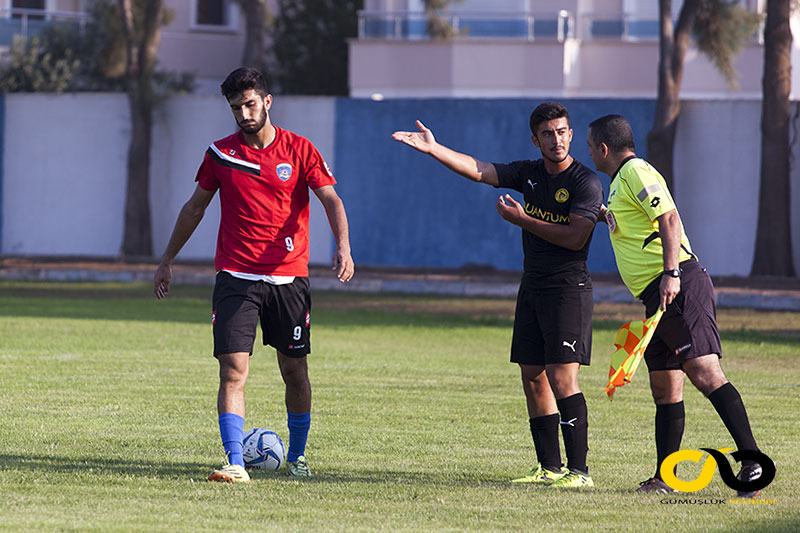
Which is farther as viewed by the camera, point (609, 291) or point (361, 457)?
point (609, 291)

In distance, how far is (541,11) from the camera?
32625mm

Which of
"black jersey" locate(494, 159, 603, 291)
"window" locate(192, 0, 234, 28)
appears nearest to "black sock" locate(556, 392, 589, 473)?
"black jersey" locate(494, 159, 603, 291)

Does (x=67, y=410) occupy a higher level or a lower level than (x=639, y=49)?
lower

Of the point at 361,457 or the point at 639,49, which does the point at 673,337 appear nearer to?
the point at 361,457

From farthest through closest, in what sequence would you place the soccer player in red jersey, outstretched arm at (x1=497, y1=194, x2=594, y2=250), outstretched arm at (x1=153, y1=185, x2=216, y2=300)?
outstretched arm at (x1=153, y1=185, x2=216, y2=300)
the soccer player in red jersey
outstretched arm at (x1=497, y1=194, x2=594, y2=250)

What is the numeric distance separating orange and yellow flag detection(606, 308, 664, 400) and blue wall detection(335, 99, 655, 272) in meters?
18.0

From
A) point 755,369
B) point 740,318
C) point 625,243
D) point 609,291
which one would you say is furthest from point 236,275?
point 609,291

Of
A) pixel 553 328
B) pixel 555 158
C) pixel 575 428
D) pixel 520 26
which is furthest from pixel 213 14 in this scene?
pixel 575 428

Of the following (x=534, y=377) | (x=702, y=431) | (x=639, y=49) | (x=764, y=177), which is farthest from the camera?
(x=639, y=49)

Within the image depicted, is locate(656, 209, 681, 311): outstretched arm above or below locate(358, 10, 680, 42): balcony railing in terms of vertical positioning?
below

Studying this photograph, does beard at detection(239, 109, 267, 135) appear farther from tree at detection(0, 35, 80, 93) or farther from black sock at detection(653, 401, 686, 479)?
tree at detection(0, 35, 80, 93)

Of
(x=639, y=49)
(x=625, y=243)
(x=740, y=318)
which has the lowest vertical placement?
(x=740, y=318)

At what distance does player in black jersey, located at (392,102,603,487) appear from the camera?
6883 mm

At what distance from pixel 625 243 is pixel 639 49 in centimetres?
2628
